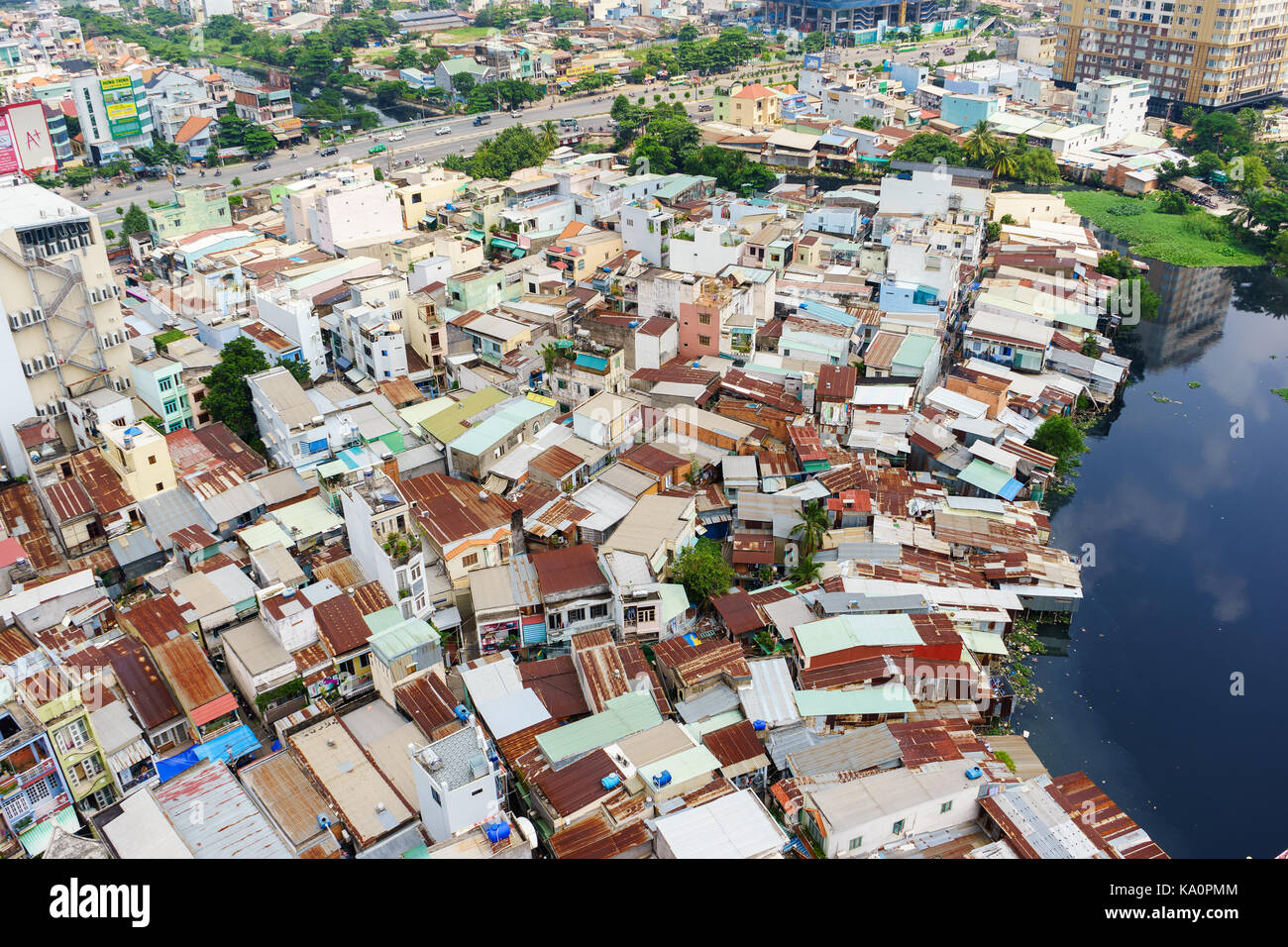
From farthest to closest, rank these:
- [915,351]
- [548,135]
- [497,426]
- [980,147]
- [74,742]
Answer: [548,135] < [980,147] < [915,351] < [497,426] < [74,742]

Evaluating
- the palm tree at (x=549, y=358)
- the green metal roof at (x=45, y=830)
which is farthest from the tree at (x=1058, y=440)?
the green metal roof at (x=45, y=830)

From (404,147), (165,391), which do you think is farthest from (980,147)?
(165,391)

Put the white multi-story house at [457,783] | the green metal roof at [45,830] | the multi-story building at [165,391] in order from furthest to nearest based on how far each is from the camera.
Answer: the multi-story building at [165,391] → the green metal roof at [45,830] → the white multi-story house at [457,783]

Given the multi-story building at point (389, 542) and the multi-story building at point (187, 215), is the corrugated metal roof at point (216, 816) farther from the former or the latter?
the multi-story building at point (187, 215)

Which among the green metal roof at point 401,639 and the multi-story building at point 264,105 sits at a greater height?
the multi-story building at point 264,105

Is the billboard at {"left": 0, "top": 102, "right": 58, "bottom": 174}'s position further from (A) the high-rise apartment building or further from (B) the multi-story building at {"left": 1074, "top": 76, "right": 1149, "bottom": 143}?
(A) the high-rise apartment building

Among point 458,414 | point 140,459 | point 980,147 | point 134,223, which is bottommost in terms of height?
point 458,414

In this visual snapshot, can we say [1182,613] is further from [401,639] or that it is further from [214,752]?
[214,752]
